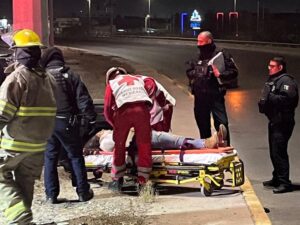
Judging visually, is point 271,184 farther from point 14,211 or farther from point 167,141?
point 14,211

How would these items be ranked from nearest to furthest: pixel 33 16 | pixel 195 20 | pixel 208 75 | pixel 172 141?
pixel 172 141, pixel 208 75, pixel 33 16, pixel 195 20

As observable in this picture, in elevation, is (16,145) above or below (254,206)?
above

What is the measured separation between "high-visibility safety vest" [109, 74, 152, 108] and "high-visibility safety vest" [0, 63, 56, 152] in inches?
58.5

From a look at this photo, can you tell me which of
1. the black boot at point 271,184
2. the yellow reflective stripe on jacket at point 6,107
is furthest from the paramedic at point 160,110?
the yellow reflective stripe on jacket at point 6,107

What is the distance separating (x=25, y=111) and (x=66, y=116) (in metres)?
1.32

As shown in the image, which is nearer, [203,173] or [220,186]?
[203,173]

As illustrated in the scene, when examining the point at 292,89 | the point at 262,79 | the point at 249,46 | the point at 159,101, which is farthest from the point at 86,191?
the point at 249,46

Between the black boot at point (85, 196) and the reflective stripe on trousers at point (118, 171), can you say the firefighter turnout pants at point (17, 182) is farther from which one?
the reflective stripe on trousers at point (118, 171)

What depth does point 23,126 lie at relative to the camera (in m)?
4.89

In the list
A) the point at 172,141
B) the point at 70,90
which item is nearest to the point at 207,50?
the point at 172,141

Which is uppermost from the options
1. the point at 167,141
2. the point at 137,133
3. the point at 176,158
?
the point at 137,133

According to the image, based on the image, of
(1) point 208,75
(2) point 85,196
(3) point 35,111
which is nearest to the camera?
(3) point 35,111

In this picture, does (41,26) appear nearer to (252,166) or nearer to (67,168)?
(67,168)

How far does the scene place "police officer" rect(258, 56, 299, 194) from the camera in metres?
7.11
